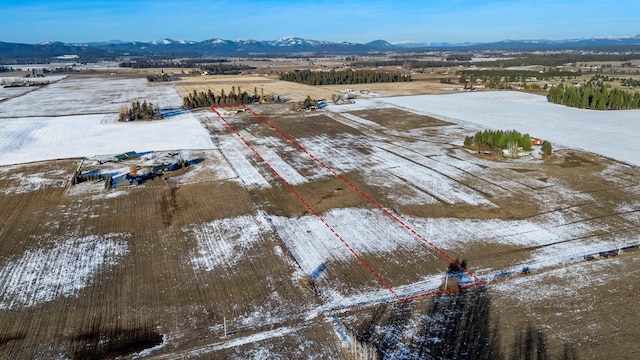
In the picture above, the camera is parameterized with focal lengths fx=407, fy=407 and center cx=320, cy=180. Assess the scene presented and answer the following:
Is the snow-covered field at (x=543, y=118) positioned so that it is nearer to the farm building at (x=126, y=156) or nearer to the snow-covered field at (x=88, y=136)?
the snow-covered field at (x=88, y=136)

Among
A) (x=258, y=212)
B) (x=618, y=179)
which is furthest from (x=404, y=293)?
(x=618, y=179)

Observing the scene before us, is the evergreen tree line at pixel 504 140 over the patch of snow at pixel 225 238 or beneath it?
over

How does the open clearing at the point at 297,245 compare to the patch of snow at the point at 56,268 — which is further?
the patch of snow at the point at 56,268

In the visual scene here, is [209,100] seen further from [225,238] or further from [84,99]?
[225,238]

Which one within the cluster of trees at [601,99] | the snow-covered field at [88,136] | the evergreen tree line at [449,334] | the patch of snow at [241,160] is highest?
the cluster of trees at [601,99]

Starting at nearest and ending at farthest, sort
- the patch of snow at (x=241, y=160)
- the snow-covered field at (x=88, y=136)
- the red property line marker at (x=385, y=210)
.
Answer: the red property line marker at (x=385, y=210) → the patch of snow at (x=241, y=160) → the snow-covered field at (x=88, y=136)

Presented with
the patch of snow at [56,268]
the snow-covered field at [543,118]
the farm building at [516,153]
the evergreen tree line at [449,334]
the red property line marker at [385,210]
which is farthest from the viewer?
the snow-covered field at [543,118]

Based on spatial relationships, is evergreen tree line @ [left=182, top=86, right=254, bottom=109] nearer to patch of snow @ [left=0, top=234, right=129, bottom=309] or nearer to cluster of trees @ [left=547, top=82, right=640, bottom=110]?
patch of snow @ [left=0, top=234, right=129, bottom=309]

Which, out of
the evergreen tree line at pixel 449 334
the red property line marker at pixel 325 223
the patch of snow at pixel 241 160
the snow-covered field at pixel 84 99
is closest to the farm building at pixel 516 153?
the red property line marker at pixel 325 223
